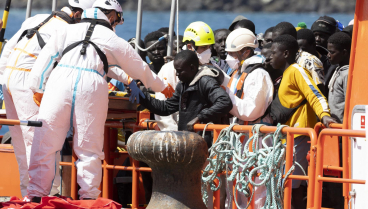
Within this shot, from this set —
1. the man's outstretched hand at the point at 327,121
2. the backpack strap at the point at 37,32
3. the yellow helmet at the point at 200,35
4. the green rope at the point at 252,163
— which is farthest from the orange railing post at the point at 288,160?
the backpack strap at the point at 37,32

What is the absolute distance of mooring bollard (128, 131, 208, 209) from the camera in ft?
13.3

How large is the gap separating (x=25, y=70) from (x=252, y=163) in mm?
2664

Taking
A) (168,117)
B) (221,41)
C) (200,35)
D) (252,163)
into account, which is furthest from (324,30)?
(252,163)

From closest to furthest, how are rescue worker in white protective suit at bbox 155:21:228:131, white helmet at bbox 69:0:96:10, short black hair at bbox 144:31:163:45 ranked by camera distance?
white helmet at bbox 69:0:96:10 < rescue worker in white protective suit at bbox 155:21:228:131 < short black hair at bbox 144:31:163:45

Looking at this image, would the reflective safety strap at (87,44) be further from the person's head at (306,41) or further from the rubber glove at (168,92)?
the person's head at (306,41)

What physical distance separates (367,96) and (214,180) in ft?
5.36

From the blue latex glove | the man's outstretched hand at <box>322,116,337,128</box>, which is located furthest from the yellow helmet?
the man's outstretched hand at <box>322,116,337,128</box>

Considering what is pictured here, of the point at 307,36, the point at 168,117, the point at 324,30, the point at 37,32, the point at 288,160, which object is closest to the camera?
the point at 288,160

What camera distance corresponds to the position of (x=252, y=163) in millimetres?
4477

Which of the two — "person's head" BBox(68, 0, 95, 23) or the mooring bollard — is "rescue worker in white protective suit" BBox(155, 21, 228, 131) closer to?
"person's head" BBox(68, 0, 95, 23)

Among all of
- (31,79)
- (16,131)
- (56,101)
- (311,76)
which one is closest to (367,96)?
(311,76)

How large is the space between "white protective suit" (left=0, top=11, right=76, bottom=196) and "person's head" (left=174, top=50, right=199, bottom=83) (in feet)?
3.93

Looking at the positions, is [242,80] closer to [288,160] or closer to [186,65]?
[186,65]

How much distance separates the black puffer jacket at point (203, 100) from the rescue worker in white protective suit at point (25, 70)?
115 cm
